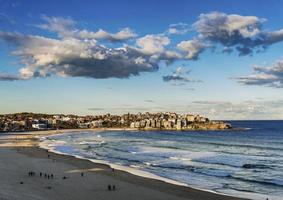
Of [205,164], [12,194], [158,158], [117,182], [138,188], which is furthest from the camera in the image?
[158,158]

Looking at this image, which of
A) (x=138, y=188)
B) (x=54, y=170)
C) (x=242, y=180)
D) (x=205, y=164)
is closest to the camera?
(x=138, y=188)

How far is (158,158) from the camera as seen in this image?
65562 mm

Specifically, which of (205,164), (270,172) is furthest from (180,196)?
(205,164)

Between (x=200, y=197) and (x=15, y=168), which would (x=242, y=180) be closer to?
(x=200, y=197)

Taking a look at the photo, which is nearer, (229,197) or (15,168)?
(229,197)

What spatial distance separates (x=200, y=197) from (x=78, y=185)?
1044 centimetres

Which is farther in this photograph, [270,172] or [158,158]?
[158,158]

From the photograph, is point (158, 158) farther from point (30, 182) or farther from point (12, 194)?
point (12, 194)

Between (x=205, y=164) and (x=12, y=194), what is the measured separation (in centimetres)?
2968

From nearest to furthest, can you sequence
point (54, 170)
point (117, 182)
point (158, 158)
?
point (117, 182) < point (54, 170) < point (158, 158)

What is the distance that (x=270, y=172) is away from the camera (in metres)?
49.1

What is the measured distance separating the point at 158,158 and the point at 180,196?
32092 mm

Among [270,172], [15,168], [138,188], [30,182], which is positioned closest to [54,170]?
[15,168]

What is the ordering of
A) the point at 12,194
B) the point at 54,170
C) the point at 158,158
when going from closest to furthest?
the point at 12,194 < the point at 54,170 < the point at 158,158
